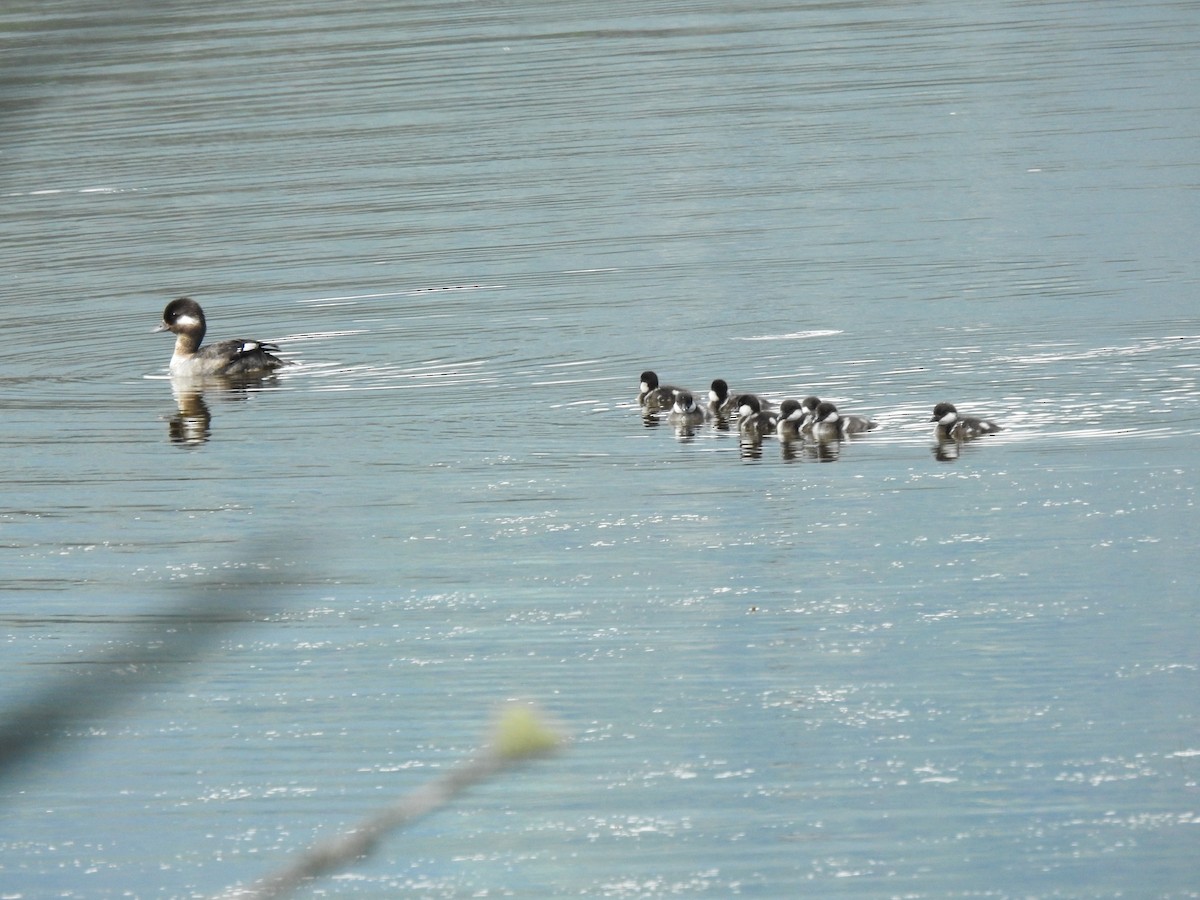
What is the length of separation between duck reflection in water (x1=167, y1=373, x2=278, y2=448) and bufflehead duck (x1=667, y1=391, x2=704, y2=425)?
3045 millimetres

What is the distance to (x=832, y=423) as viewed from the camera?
10945 mm

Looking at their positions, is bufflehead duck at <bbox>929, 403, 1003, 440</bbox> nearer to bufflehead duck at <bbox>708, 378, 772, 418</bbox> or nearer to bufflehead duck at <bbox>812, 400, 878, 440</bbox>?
bufflehead duck at <bbox>812, 400, 878, 440</bbox>

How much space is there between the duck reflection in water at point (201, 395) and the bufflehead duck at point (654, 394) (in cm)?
276

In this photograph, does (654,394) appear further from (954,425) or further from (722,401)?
(954,425)

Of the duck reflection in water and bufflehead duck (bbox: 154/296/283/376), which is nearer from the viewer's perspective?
the duck reflection in water

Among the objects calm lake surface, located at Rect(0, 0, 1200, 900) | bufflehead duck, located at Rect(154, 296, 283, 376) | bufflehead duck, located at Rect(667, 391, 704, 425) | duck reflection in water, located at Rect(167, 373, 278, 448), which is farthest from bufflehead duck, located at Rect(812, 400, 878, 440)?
bufflehead duck, located at Rect(154, 296, 283, 376)

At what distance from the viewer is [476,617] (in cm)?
849

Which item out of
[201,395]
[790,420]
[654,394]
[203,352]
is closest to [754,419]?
[790,420]

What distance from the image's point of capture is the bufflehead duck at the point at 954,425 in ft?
35.1

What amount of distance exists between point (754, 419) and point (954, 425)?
112 centimetres

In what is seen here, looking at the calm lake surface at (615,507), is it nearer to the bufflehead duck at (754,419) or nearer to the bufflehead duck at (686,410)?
the bufflehead duck at (754,419)

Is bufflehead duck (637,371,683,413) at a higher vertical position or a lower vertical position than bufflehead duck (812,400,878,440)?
higher

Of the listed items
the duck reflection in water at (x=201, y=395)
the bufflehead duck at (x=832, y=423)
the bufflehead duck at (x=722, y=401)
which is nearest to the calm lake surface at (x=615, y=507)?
the duck reflection in water at (x=201, y=395)

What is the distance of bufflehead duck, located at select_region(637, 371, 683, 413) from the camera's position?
11570 millimetres
